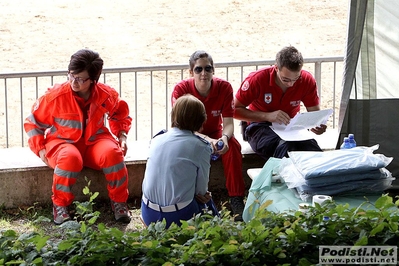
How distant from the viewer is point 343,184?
14.3 ft

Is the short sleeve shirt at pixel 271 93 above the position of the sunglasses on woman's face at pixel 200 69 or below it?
below

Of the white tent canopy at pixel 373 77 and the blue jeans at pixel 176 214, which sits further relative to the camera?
the white tent canopy at pixel 373 77

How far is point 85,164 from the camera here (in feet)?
19.6

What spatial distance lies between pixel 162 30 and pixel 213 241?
41.0ft

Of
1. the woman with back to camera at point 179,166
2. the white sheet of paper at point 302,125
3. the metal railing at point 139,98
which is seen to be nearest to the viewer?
the woman with back to camera at point 179,166

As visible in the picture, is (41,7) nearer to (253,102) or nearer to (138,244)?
(253,102)

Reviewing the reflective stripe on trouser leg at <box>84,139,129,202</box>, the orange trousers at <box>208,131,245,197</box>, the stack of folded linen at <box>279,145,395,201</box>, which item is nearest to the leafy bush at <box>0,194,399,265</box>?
the stack of folded linen at <box>279,145,395,201</box>

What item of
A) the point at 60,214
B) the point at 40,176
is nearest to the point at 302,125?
the point at 60,214

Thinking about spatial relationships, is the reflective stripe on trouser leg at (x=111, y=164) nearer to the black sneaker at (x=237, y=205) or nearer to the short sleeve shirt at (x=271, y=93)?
the black sneaker at (x=237, y=205)

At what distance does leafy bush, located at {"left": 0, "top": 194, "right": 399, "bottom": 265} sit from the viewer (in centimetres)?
278

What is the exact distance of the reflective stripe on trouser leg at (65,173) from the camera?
5.68m

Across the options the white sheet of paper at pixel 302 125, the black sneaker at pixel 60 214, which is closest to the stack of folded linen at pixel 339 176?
the white sheet of paper at pixel 302 125

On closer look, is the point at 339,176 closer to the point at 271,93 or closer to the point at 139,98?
the point at 271,93

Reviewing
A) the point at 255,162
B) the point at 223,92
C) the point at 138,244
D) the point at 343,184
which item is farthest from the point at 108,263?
the point at 255,162
